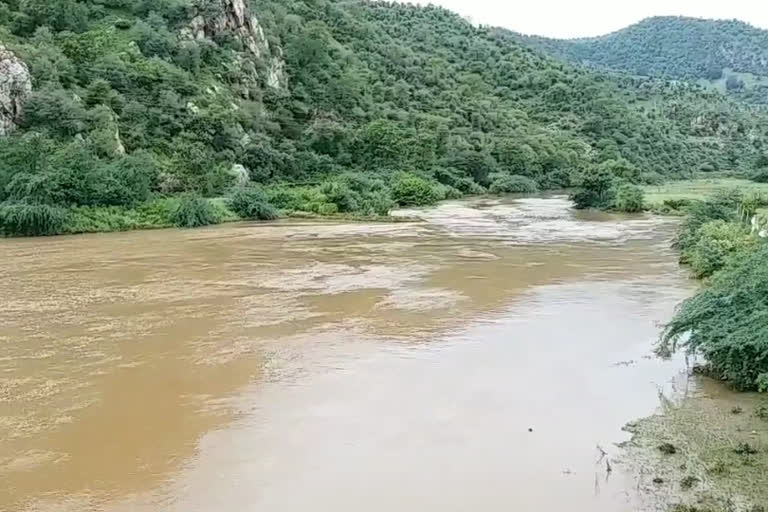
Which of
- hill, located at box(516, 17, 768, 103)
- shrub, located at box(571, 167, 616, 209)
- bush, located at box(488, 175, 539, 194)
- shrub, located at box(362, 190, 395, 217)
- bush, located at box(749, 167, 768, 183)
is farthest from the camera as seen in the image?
hill, located at box(516, 17, 768, 103)

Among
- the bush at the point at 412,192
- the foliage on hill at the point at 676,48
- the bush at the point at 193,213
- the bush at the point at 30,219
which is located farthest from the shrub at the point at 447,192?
the foliage on hill at the point at 676,48

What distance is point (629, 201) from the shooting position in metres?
41.4

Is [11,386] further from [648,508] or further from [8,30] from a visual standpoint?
[8,30]

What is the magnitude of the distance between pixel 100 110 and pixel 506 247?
2518 centimetres

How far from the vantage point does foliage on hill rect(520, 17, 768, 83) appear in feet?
397

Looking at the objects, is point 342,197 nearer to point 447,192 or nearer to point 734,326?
point 447,192

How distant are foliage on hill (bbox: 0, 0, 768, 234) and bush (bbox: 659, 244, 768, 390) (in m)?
26.9

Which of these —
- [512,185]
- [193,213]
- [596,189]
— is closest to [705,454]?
[193,213]

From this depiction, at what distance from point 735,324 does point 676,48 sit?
12993 centimetres

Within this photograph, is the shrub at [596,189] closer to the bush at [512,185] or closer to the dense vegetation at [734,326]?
the bush at [512,185]

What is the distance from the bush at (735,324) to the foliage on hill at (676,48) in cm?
11749

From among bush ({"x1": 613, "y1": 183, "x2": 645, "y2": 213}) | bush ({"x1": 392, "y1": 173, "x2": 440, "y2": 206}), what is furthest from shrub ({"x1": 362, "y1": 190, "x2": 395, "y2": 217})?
bush ({"x1": 613, "y1": 183, "x2": 645, "y2": 213})

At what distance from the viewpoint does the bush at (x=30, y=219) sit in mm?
30047

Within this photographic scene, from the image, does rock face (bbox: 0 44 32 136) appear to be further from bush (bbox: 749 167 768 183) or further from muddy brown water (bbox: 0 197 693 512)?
bush (bbox: 749 167 768 183)
